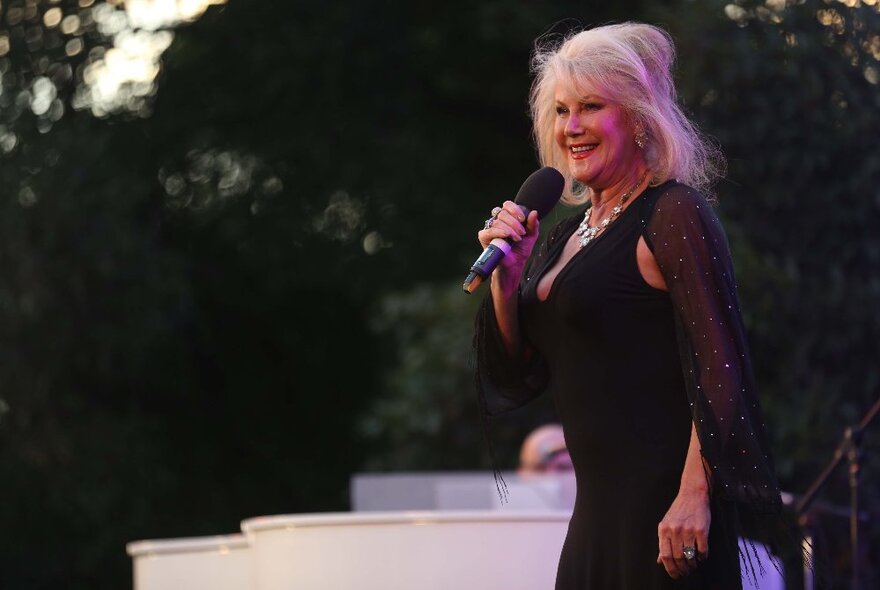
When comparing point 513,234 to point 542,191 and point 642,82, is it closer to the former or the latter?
point 542,191

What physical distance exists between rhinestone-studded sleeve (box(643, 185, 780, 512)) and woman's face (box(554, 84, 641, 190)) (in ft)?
0.55

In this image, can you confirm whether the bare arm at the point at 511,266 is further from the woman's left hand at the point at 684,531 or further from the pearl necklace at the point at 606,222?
the woman's left hand at the point at 684,531

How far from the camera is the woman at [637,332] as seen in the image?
7.21 feet

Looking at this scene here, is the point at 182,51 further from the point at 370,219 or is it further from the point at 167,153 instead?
the point at 370,219

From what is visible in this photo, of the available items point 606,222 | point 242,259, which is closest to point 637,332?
point 606,222

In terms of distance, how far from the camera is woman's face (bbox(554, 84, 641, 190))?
242 cm

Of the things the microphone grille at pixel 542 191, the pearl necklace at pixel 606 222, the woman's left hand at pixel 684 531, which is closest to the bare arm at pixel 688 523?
the woman's left hand at pixel 684 531

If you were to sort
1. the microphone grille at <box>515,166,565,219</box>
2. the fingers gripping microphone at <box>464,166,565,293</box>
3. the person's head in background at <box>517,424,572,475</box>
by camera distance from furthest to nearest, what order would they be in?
the person's head in background at <box>517,424,572,475</box>
the microphone grille at <box>515,166,565,219</box>
the fingers gripping microphone at <box>464,166,565,293</box>

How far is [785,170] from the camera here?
207 inches

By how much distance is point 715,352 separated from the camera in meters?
2.21

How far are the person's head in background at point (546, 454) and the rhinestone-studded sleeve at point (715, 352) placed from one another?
3.83m

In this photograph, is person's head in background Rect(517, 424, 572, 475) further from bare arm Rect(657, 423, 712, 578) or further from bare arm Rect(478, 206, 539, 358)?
bare arm Rect(657, 423, 712, 578)

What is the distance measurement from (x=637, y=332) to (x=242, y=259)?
8.58 m

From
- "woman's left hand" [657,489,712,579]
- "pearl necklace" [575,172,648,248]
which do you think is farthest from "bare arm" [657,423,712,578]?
"pearl necklace" [575,172,648,248]
